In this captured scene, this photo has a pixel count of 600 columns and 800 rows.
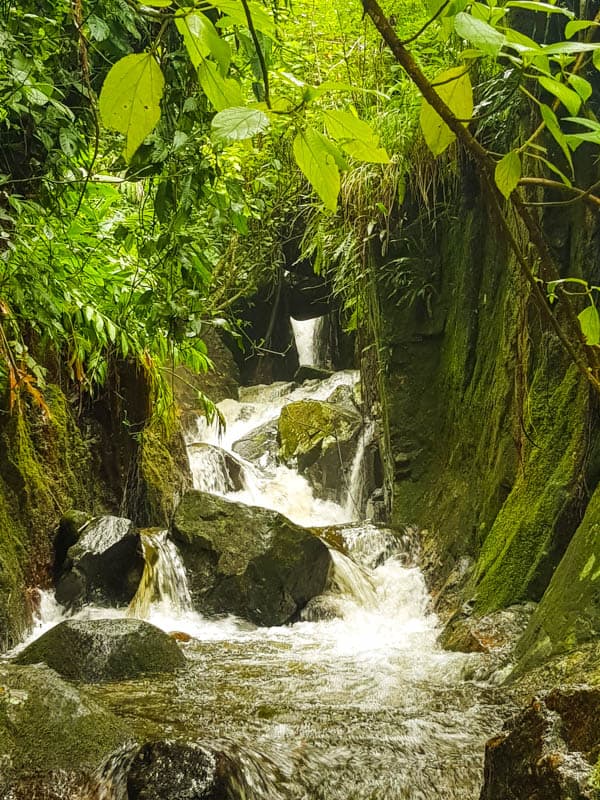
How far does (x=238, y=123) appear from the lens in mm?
725

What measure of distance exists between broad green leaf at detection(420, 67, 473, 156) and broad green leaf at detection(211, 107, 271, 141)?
282 millimetres

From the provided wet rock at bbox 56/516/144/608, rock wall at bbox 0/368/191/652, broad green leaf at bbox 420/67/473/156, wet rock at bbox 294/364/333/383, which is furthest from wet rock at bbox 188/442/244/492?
broad green leaf at bbox 420/67/473/156

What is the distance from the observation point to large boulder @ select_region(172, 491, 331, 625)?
623 centimetres

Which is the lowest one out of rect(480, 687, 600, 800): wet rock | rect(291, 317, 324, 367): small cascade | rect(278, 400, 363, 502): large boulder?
rect(291, 317, 324, 367): small cascade

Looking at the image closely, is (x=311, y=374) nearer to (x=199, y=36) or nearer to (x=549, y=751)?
(x=549, y=751)

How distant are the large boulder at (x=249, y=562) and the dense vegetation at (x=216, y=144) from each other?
5.15 feet

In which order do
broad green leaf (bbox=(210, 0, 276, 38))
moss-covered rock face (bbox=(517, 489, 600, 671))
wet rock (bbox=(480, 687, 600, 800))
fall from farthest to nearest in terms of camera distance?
moss-covered rock face (bbox=(517, 489, 600, 671))
wet rock (bbox=(480, 687, 600, 800))
broad green leaf (bbox=(210, 0, 276, 38))

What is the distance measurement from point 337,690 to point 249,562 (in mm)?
2539

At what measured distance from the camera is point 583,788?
5.58 feet

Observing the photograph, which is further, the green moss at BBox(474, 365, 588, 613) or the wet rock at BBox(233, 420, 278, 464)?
the wet rock at BBox(233, 420, 278, 464)

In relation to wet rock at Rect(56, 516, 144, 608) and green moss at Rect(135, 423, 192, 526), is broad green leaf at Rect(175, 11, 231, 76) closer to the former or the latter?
wet rock at Rect(56, 516, 144, 608)

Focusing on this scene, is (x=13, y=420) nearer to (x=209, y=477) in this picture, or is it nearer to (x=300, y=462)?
(x=209, y=477)

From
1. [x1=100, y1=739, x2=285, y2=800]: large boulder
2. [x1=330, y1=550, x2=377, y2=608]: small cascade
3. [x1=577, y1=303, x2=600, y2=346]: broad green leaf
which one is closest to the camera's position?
[x1=577, y1=303, x2=600, y2=346]: broad green leaf

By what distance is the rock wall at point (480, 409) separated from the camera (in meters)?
4.48
